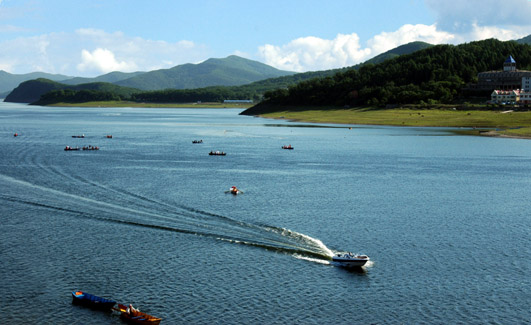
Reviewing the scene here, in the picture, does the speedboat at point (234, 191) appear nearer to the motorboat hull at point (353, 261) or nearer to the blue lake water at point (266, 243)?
the blue lake water at point (266, 243)

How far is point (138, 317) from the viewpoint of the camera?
48406 millimetres

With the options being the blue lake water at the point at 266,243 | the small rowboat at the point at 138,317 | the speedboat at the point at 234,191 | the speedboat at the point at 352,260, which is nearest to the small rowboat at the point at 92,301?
the blue lake water at the point at 266,243

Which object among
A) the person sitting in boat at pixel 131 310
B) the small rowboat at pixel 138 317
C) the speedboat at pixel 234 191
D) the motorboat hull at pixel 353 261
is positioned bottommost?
the small rowboat at pixel 138 317

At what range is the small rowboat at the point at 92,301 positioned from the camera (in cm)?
5144

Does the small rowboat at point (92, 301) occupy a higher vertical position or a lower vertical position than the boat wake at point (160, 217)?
lower

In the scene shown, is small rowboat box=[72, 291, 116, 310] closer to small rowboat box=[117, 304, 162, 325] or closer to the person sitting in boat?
small rowboat box=[117, 304, 162, 325]

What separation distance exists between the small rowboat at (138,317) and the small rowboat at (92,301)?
2523 mm

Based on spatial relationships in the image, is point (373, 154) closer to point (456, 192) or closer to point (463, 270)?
point (456, 192)

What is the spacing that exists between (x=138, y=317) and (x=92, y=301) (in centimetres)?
601

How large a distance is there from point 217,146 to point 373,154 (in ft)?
179

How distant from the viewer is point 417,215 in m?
85.7

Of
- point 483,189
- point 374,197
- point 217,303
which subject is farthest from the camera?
point 483,189

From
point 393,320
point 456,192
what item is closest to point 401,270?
point 393,320

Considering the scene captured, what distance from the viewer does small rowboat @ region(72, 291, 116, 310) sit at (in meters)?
51.4
